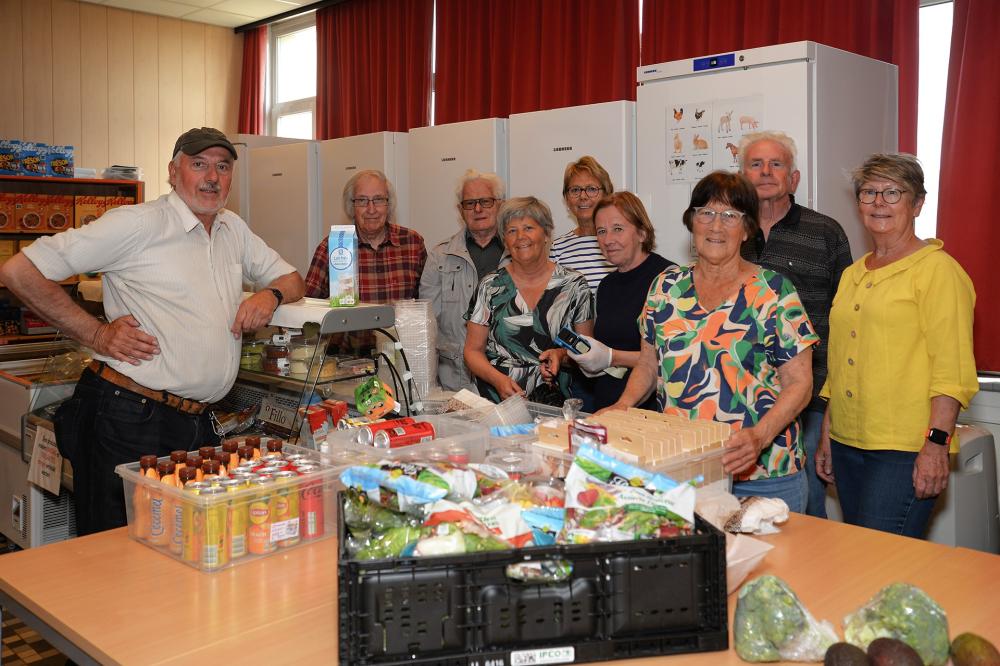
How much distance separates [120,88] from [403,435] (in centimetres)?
677

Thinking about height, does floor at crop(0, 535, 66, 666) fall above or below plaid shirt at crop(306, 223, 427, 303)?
below

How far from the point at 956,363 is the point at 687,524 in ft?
4.55

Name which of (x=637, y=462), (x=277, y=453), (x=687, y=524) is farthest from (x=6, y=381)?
(x=687, y=524)

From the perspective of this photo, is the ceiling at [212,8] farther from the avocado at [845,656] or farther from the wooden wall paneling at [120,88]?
the avocado at [845,656]

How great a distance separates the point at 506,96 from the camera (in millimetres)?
5992

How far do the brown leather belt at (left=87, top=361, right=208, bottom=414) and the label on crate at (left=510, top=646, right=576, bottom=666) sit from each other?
1.64 m

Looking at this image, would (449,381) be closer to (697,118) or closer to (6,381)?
(697,118)

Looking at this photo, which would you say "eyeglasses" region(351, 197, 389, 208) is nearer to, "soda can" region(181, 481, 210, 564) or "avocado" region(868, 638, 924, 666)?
"soda can" region(181, 481, 210, 564)

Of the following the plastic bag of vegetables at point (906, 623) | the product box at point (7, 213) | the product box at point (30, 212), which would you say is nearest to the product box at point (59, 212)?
the product box at point (30, 212)

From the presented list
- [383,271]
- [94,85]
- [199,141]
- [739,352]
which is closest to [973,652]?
[739,352]

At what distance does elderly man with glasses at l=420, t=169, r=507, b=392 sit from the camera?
377 cm

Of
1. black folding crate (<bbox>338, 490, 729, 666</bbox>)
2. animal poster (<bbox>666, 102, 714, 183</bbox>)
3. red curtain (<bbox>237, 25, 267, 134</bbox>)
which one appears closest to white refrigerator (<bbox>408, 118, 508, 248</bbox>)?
animal poster (<bbox>666, 102, 714, 183</bbox>)

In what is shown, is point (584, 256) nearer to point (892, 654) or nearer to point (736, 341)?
point (736, 341)

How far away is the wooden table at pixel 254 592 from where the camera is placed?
1377 mm
